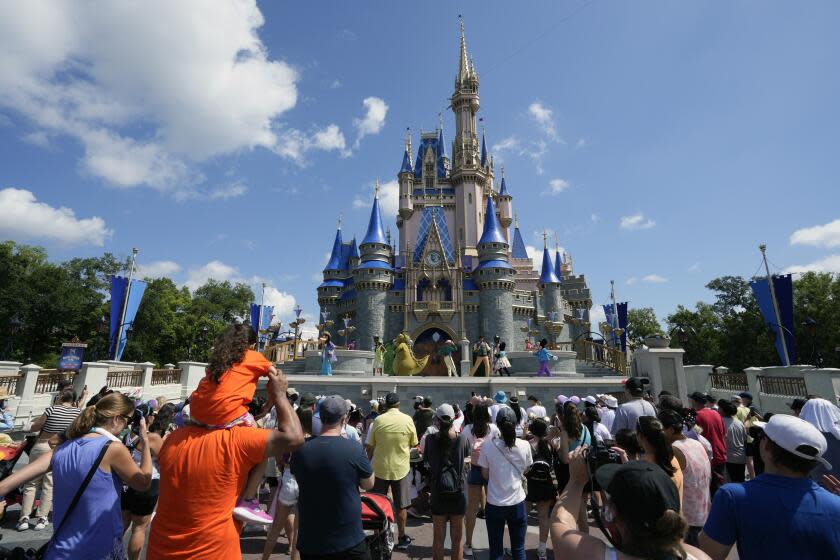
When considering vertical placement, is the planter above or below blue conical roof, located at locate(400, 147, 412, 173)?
below

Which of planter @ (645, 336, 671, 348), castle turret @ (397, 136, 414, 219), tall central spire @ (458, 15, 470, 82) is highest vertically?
tall central spire @ (458, 15, 470, 82)

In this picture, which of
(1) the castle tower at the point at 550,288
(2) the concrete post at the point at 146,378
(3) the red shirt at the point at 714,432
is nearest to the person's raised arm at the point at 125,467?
(3) the red shirt at the point at 714,432

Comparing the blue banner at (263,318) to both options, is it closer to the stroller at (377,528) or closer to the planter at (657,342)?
the planter at (657,342)

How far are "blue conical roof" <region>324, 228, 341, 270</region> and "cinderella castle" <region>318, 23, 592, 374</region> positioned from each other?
0.12m

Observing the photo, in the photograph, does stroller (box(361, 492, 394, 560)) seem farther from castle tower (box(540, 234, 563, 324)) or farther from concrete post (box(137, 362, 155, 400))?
castle tower (box(540, 234, 563, 324))

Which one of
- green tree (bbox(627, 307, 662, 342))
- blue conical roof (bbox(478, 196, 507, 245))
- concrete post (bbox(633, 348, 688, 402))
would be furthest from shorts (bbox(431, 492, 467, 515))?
green tree (bbox(627, 307, 662, 342))

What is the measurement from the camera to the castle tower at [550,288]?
4347 cm

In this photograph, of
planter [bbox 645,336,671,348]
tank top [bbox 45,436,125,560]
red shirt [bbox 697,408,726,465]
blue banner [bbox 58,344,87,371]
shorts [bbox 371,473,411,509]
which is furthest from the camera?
blue banner [bbox 58,344,87,371]

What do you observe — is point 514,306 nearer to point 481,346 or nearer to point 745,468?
point 481,346

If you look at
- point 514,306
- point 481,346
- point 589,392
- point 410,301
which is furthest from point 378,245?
point 589,392

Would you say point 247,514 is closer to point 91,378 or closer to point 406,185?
point 91,378

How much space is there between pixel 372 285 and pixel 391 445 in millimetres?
35123

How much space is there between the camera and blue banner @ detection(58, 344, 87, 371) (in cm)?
1427

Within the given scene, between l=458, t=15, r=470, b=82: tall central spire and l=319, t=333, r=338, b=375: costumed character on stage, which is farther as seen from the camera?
l=458, t=15, r=470, b=82: tall central spire
